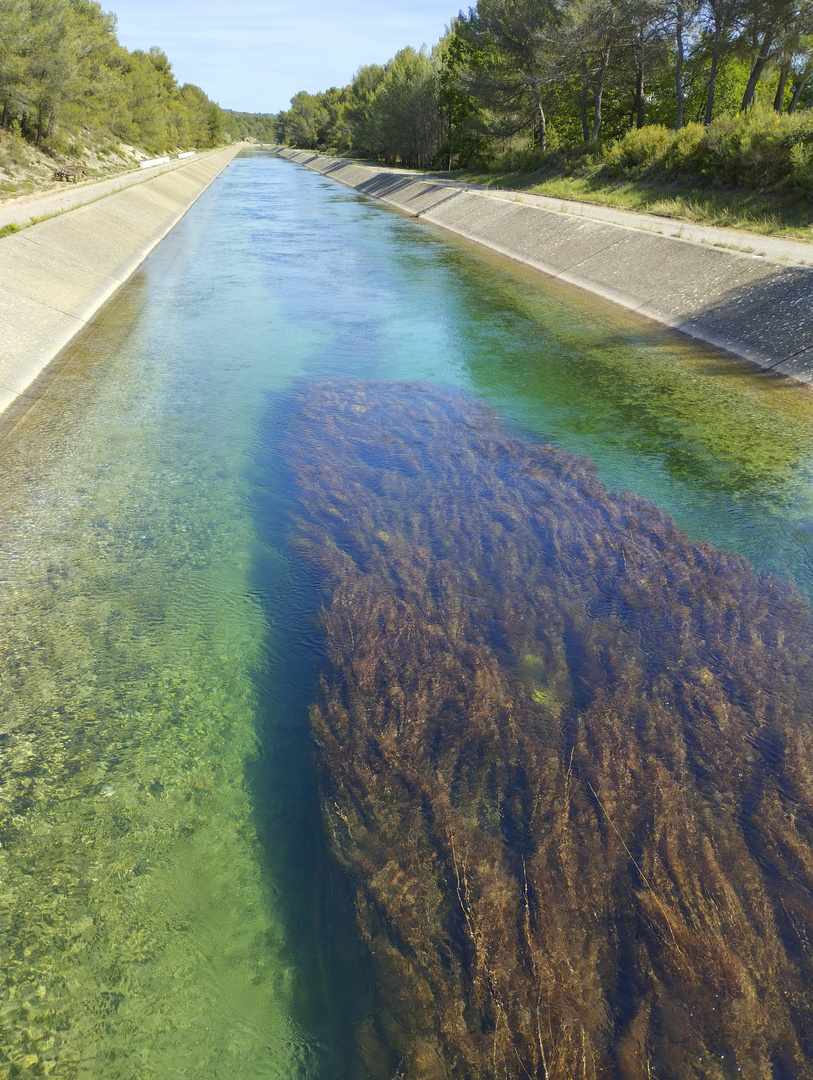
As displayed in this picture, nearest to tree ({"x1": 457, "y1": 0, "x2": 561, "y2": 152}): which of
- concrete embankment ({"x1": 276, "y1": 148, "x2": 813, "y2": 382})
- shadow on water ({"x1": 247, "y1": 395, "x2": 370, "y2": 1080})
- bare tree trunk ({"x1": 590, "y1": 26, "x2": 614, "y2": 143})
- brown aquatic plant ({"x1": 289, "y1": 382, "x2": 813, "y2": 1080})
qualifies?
bare tree trunk ({"x1": 590, "y1": 26, "x2": 614, "y2": 143})

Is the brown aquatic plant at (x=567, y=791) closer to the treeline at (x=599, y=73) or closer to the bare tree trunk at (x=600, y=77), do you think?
the treeline at (x=599, y=73)

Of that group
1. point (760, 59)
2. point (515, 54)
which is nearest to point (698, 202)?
point (760, 59)

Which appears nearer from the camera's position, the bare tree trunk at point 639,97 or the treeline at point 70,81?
the bare tree trunk at point 639,97

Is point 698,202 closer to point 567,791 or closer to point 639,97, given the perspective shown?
point 639,97

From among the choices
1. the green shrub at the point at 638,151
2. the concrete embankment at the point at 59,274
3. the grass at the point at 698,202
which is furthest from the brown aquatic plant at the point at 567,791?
the green shrub at the point at 638,151

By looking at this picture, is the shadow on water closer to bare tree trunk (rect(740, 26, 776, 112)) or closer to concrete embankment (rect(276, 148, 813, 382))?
concrete embankment (rect(276, 148, 813, 382))

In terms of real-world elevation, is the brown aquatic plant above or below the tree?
below
